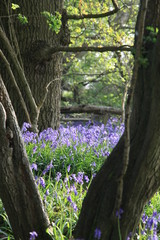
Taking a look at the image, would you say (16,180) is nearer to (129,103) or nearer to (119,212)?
(119,212)

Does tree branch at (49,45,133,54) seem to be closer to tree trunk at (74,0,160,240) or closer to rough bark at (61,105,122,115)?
tree trunk at (74,0,160,240)

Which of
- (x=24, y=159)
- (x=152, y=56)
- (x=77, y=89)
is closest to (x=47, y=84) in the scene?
(x=24, y=159)

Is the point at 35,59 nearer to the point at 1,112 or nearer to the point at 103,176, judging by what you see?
the point at 1,112

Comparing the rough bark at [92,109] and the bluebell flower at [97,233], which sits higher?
the bluebell flower at [97,233]

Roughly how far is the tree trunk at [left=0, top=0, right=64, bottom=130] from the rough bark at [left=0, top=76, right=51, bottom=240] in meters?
3.59

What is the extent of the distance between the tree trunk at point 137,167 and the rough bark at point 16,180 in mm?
509

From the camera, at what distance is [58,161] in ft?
16.7

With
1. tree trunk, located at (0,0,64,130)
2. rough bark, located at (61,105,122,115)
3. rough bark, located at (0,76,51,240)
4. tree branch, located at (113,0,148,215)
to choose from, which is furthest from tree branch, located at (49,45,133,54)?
rough bark, located at (61,105,122,115)

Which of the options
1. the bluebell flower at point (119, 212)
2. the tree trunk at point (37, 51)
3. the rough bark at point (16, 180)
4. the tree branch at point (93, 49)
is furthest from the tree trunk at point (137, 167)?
the tree trunk at point (37, 51)

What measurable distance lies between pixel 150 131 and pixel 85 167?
3.05m

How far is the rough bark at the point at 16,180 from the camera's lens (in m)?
2.47

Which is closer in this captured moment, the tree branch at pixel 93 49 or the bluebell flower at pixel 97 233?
the bluebell flower at pixel 97 233

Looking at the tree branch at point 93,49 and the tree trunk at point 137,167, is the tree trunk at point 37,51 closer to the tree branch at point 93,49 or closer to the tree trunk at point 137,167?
the tree branch at point 93,49

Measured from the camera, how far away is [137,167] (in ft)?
6.81
